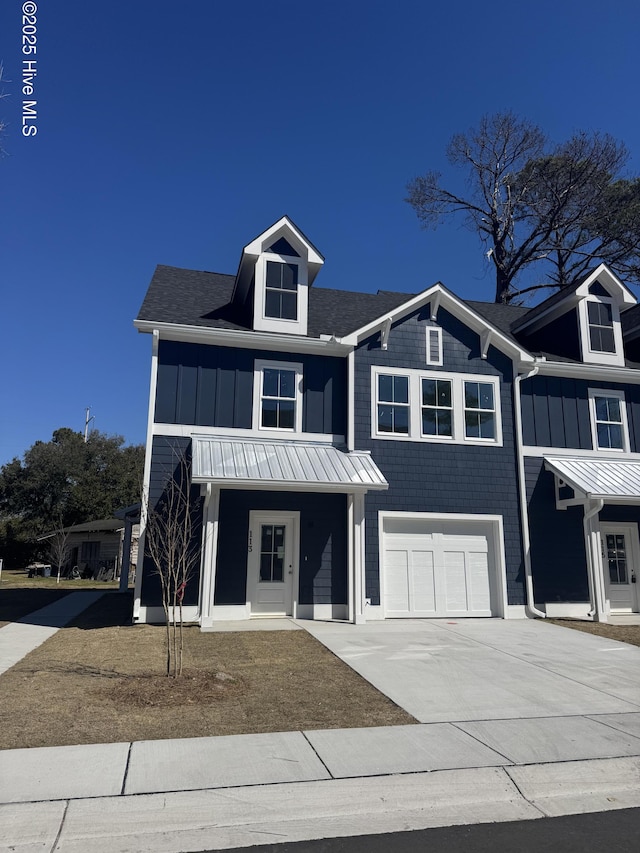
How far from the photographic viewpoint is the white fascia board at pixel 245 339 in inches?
513

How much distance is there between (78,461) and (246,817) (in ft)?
143

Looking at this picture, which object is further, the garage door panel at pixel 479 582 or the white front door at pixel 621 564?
the white front door at pixel 621 564

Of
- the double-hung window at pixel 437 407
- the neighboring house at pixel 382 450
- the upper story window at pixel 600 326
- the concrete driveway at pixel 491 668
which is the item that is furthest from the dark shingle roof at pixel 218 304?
the concrete driveway at pixel 491 668

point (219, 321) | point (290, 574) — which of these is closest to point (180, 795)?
point (290, 574)

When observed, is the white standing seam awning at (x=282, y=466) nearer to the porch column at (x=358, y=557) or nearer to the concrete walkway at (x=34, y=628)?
the porch column at (x=358, y=557)

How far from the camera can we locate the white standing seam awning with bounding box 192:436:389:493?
38.3ft

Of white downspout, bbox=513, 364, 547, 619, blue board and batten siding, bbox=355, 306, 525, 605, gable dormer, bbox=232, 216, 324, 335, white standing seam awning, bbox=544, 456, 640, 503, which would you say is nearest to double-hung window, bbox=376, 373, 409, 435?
blue board and batten siding, bbox=355, 306, 525, 605

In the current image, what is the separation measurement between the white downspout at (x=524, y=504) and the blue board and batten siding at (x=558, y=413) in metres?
0.32

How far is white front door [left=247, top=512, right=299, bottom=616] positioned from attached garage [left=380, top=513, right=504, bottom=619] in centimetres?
206

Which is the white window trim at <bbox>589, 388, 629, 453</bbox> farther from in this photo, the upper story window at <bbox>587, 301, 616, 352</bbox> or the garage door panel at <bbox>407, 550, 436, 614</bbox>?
the garage door panel at <bbox>407, 550, 436, 614</bbox>

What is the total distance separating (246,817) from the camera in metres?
3.97

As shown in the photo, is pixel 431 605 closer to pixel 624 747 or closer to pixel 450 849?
pixel 624 747

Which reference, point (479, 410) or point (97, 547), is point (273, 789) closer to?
point (479, 410)

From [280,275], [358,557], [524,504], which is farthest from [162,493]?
[524,504]
